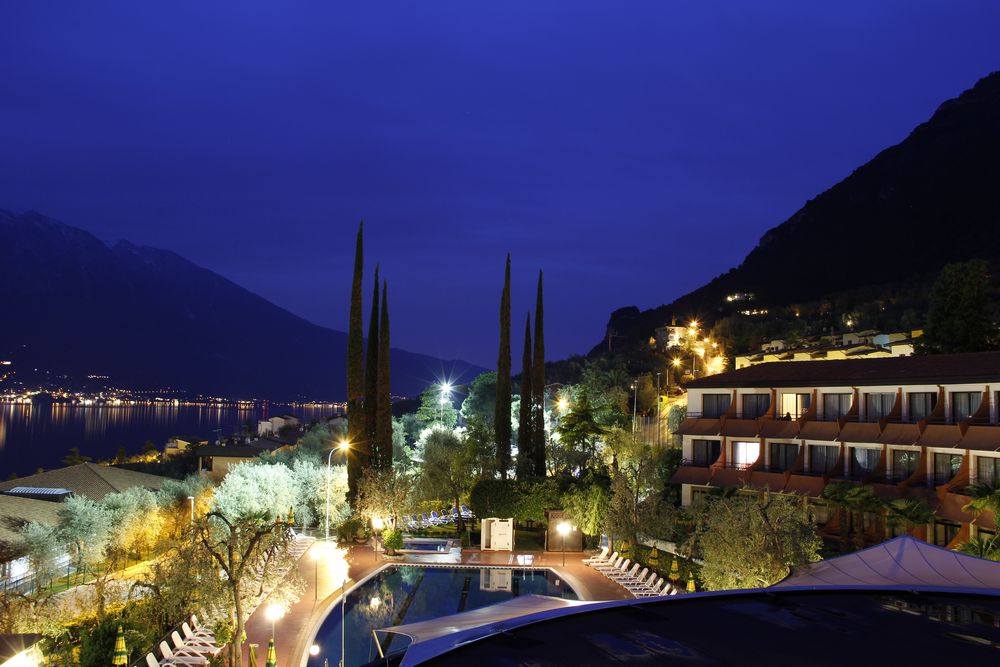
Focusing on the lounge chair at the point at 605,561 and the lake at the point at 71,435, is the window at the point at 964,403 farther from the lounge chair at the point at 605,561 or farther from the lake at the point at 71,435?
the lake at the point at 71,435

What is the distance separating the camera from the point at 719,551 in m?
23.2

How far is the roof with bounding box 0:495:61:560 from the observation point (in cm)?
3162

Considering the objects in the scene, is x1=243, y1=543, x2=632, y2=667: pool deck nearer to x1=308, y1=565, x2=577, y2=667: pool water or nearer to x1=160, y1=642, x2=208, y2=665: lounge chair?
x1=308, y1=565, x2=577, y2=667: pool water

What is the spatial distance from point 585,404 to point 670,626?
43683 mm

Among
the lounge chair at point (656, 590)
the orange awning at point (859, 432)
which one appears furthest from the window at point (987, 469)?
the lounge chair at point (656, 590)

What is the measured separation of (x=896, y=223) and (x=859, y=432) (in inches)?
3724

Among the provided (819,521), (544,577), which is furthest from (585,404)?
(544,577)

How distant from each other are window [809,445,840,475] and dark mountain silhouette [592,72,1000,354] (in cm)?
6613

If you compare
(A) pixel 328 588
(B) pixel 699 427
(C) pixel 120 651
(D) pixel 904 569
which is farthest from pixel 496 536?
(D) pixel 904 569

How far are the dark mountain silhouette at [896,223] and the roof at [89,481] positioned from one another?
8753 cm

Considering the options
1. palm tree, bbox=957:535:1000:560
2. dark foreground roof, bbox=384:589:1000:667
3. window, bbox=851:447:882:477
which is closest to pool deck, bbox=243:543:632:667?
palm tree, bbox=957:535:1000:560

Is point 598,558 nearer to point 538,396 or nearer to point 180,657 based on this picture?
point 538,396

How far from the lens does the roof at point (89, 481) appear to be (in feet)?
136

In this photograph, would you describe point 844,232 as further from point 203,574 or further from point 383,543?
point 203,574
